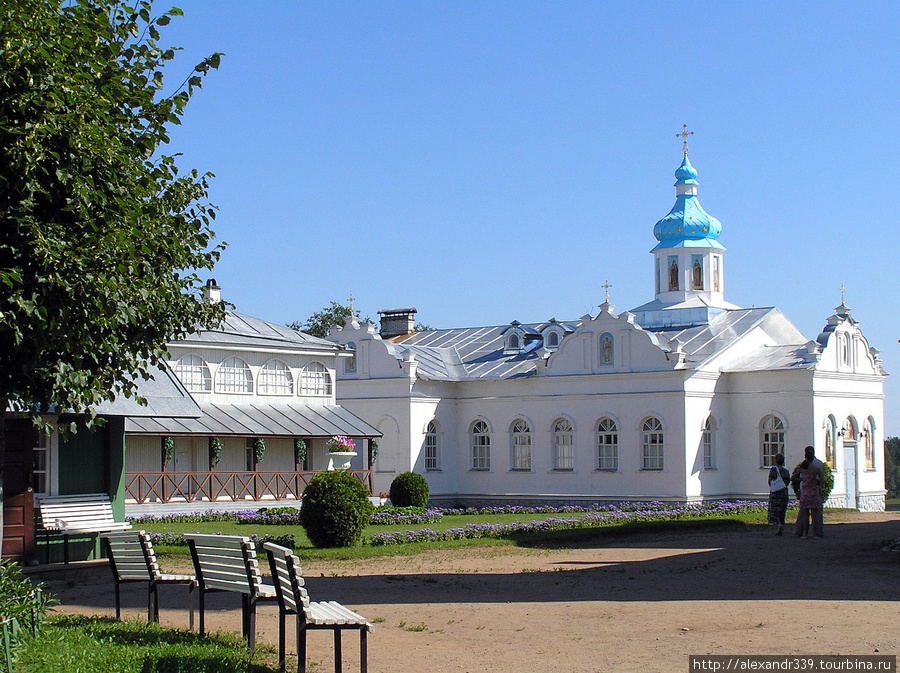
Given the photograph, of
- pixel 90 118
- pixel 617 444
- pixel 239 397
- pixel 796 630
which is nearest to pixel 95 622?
pixel 90 118

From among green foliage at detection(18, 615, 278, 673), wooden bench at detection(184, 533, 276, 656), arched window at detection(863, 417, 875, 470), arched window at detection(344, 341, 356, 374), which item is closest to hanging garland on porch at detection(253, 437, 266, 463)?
arched window at detection(344, 341, 356, 374)

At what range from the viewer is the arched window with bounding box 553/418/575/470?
38.0 metres

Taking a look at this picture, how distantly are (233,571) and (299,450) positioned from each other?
78.2 feet

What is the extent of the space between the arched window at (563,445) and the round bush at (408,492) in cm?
631

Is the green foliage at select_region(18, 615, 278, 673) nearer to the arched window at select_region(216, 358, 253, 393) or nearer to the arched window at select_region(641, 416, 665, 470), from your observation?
the arched window at select_region(216, 358, 253, 393)

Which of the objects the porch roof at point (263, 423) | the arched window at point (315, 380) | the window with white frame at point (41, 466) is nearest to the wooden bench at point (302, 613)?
the window with white frame at point (41, 466)

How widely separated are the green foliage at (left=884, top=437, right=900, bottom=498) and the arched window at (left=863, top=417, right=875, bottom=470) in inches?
709

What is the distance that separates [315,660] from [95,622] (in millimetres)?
2753

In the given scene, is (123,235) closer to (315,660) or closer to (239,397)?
(315,660)

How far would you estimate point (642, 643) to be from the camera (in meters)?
Result: 10.2

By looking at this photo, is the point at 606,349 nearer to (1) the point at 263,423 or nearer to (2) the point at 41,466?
(1) the point at 263,423

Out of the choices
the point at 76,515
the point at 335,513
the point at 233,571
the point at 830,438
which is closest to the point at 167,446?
the point at 335,513

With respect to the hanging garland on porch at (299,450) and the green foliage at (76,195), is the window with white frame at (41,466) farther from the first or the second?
the hanging garland on porch at (299,450)

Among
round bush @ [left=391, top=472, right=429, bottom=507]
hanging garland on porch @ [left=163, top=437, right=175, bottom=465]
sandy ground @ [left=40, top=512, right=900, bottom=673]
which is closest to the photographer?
sandy ground @ [left=40, top=512, right=900, bottom=673]
